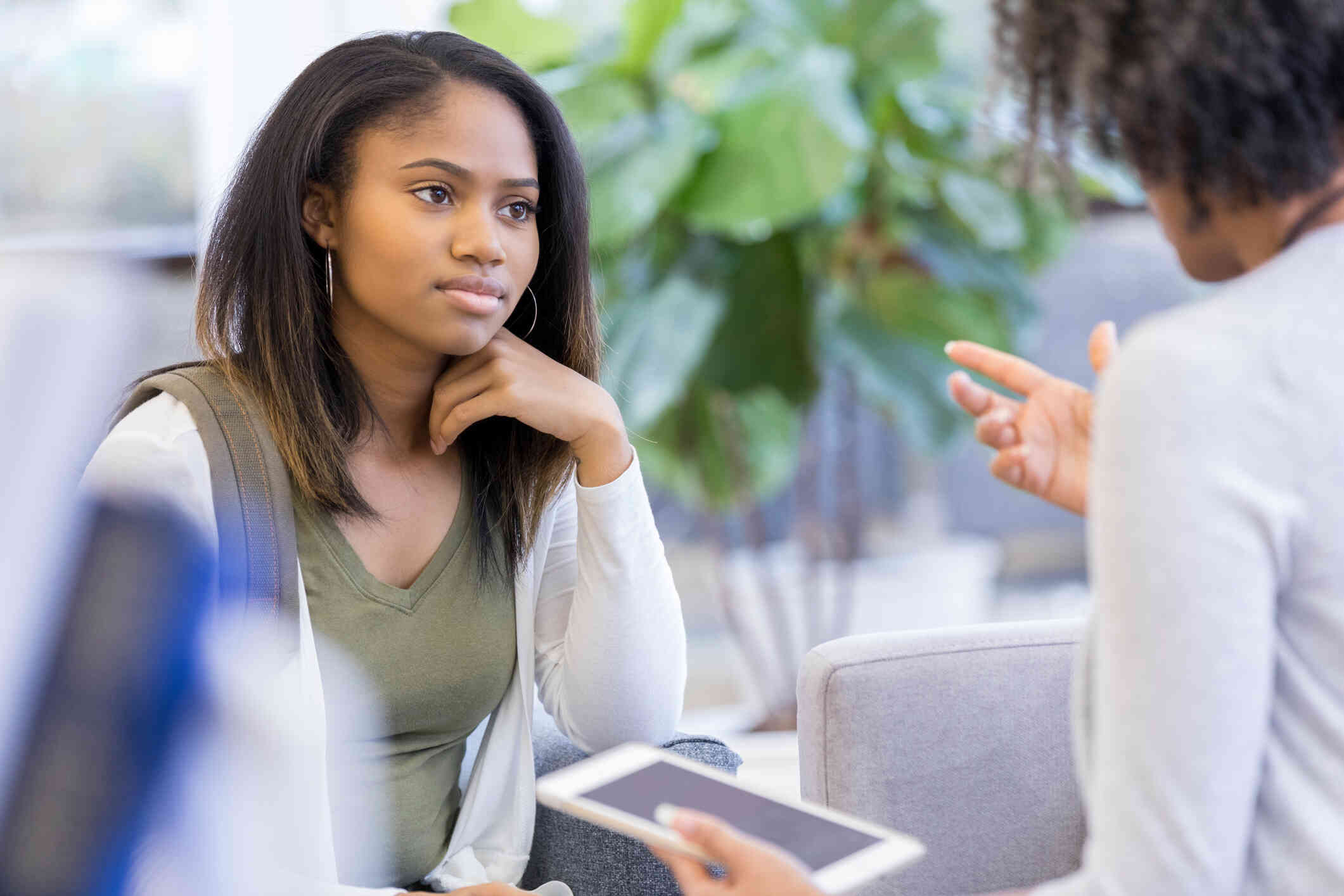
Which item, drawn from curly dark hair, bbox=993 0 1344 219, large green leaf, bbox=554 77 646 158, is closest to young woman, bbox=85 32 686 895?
curly dark hair, bbox=993 0 1344 219

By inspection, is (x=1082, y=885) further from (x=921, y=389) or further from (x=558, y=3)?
(x=558, y=3)

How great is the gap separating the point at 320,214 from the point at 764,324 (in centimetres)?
134

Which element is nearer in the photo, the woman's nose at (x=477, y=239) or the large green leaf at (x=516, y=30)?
the woman's nose at (x=477, y=239)

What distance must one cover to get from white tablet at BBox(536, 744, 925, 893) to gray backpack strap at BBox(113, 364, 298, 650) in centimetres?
37

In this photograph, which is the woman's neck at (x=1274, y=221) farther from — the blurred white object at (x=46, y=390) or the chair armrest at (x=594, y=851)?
the chair armrest at (x=594, y=851)

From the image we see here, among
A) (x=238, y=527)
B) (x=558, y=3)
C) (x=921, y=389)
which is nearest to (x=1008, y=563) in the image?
(x=921, y=389)

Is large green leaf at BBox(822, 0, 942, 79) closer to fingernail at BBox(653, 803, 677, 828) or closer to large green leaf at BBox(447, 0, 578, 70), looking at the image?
large green leaf at BBox(447, 0, 578, 70)

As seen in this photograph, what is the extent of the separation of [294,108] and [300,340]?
216mm

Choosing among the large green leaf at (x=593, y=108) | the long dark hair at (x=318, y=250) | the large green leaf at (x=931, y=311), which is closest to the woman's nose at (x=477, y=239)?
the long dark hair at (x=318, y=250)

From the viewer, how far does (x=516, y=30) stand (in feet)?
7.74

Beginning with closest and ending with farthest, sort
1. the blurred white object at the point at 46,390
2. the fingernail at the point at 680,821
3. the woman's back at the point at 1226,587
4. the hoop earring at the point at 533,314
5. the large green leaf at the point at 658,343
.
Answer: the blurred white object at the point at 46,390 < the woman's back at the point at 1226,587 < the fingernail at the point at 680,821 < the hoop earring at the point at 533,314 < the large green leaf at the point at 658,343

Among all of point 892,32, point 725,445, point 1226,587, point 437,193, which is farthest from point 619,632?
point 892,32

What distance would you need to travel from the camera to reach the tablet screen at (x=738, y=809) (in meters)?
0.75

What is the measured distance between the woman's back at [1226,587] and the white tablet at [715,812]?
137 millimetres
